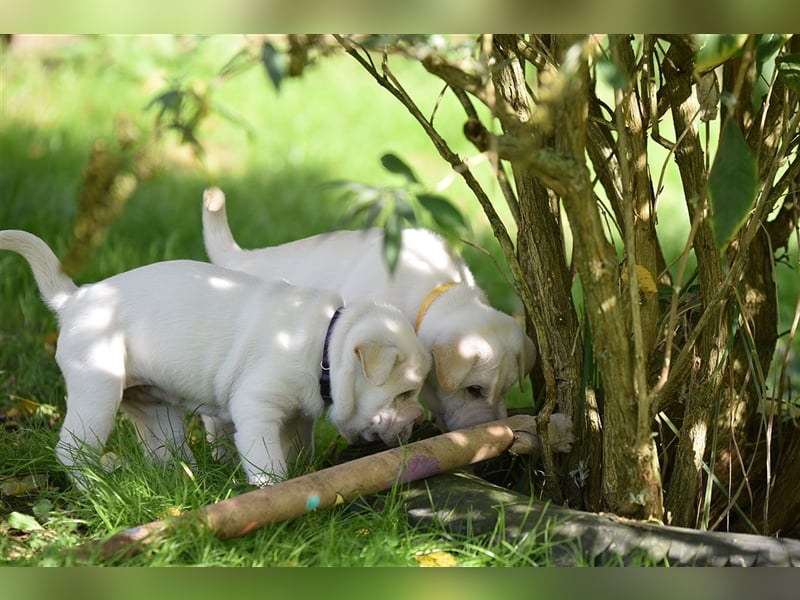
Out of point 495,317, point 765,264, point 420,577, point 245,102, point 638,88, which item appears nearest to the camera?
point 420,577

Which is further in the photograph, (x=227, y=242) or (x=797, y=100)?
(x=227, y=242)

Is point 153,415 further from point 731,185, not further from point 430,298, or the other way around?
point 731,185

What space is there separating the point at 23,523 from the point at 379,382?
1.08 meters

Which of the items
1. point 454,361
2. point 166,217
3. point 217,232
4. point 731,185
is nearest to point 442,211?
point 731,185

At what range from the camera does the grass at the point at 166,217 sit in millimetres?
2688

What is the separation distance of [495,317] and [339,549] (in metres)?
1.24

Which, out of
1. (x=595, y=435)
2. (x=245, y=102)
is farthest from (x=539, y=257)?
(x=245, y=102)

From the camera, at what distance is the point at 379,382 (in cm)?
320

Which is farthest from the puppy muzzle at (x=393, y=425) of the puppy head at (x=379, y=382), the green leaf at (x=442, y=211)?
the green leaf at (x=442, y=211)

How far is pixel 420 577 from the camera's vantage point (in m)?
2.36

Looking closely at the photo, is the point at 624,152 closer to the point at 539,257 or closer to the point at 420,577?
the point at 539,257

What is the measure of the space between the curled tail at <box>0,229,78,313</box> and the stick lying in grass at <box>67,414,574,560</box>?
1112 mm

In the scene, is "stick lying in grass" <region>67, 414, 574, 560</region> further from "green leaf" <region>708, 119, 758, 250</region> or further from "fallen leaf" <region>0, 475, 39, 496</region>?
"green leaf" <region>708, 119, 758, 250</region>

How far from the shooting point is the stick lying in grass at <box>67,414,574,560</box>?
257cm
